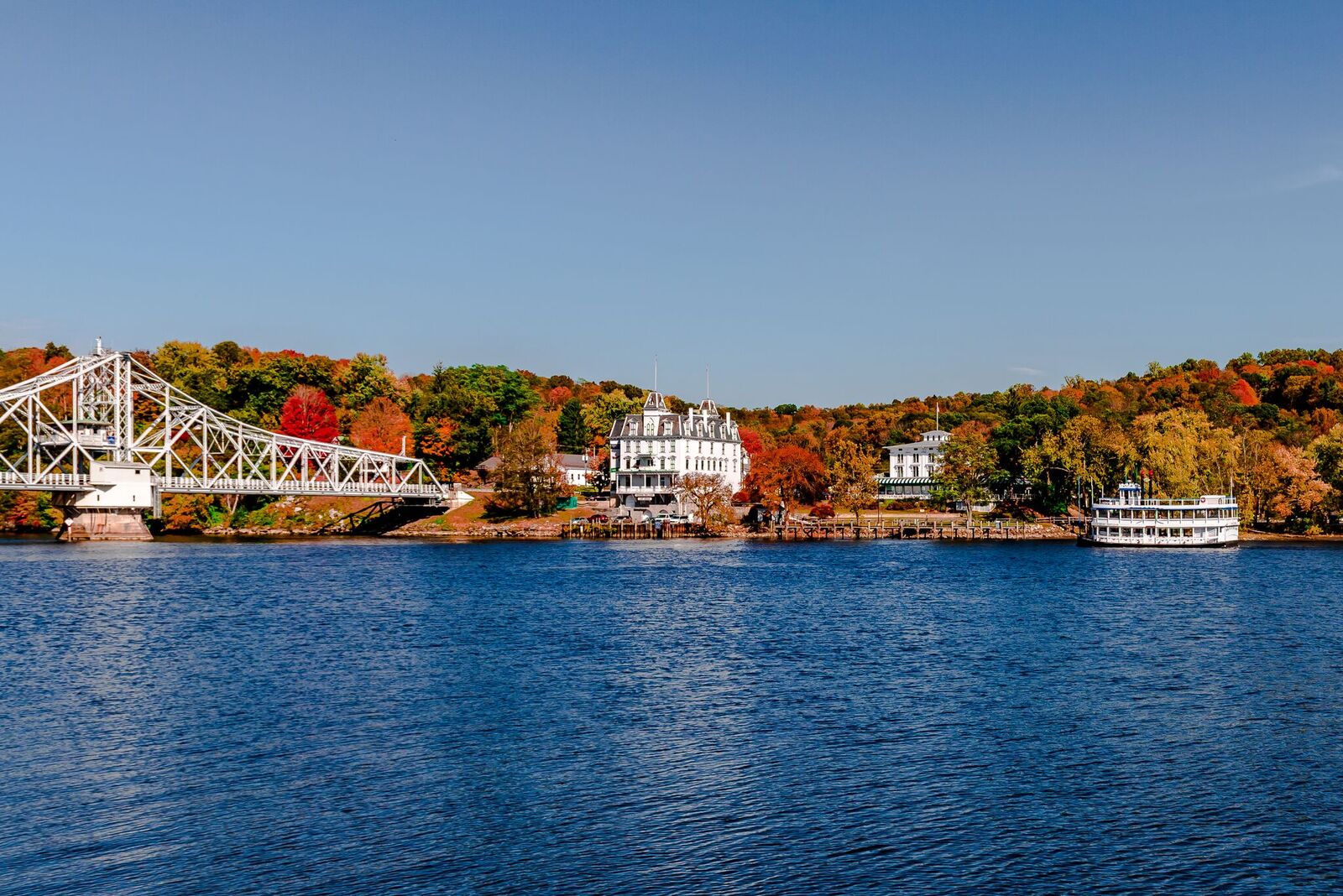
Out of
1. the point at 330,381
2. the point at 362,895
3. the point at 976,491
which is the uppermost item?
the point at 330,381

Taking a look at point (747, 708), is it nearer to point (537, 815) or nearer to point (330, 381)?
point (537, 815)

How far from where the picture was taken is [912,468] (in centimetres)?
19250

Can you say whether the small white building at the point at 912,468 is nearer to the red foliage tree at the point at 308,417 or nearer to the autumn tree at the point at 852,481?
the autumn tree at the point at 852,481

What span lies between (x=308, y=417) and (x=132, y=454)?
36816 mm

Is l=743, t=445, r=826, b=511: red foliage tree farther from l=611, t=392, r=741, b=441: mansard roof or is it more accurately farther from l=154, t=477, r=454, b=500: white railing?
l=154, t=477, r=454, b=500: white railing

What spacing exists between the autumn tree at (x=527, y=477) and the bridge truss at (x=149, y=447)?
13.0 metres

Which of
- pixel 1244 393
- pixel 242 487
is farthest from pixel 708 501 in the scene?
pixel 1244 393

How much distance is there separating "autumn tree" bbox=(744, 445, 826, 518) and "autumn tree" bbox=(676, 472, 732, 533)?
21.6 ft

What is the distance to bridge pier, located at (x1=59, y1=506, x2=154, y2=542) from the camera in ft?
421

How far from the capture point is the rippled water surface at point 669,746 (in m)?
24.8

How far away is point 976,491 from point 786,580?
68.6m

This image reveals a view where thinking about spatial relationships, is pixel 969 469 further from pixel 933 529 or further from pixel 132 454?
pixel 132 454

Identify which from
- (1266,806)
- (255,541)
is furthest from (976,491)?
(1266,806)

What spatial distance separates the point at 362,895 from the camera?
75.0 ft
